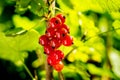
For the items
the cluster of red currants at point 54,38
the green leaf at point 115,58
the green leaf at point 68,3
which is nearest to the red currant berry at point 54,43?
the cluster of red currants at point 54,38

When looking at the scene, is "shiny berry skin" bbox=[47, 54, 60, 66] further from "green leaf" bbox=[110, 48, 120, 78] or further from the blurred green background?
"green leaf" bbox=[110, 48, 120, 78]

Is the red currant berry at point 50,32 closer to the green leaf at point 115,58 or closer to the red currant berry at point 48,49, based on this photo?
the red currant berry at point 48,49

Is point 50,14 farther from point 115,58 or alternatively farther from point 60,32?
point 115,58

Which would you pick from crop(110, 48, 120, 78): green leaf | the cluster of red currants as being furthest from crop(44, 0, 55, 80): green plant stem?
crop(110, 48, 120, 78): green leaf

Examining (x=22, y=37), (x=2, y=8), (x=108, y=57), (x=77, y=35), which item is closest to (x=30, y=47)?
(x=22, y=37)

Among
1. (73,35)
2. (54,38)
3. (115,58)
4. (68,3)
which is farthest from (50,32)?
(115,58)

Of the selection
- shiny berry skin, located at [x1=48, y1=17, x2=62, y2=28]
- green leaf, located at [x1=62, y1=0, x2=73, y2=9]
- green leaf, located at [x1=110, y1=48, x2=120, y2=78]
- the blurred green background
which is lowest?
green leaf, located at [x1=110, y1=48, x2=120, y2=78]

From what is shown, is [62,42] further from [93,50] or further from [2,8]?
[2,8]
